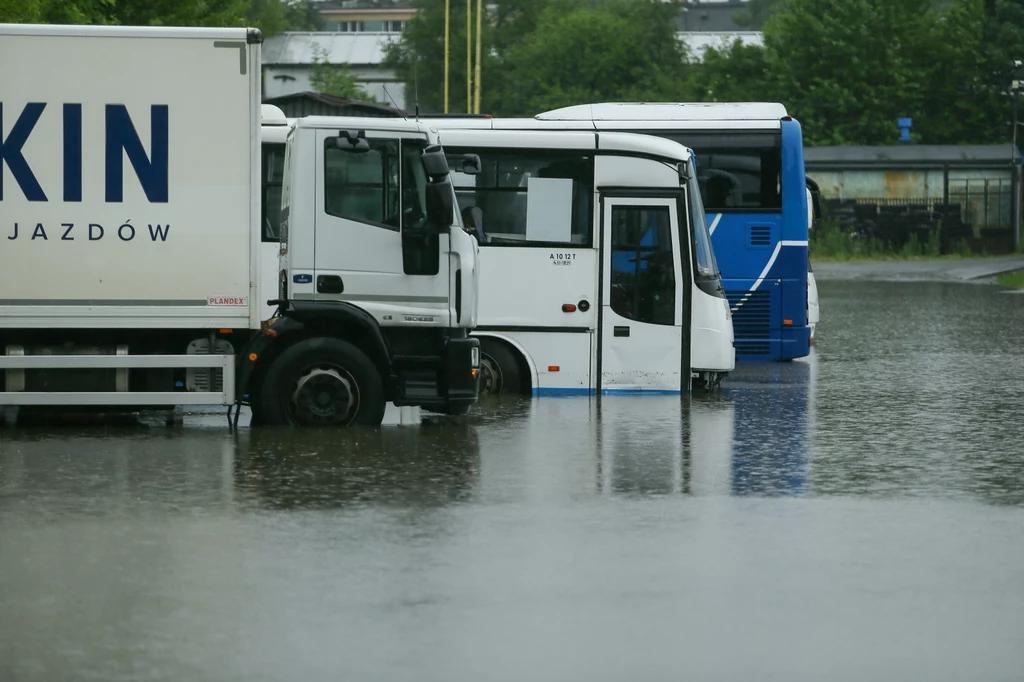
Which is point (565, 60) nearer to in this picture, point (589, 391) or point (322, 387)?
point (589, 391)

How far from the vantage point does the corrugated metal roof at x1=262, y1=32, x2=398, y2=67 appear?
125250mm

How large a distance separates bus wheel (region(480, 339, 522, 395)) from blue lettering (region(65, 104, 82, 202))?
4.93 m

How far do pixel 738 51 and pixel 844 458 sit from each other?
7157 centimetres

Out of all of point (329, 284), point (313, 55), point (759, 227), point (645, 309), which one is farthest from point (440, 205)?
point (313, 55)

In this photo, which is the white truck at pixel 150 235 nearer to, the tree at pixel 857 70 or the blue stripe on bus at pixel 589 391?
the blue stripe on bus at pixel 589 391

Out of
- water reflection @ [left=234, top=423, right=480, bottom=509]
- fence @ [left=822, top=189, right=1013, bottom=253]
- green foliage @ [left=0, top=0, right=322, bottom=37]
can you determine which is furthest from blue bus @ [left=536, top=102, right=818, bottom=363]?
fence @ [left=822, top=189, right=1013, bottom=253]

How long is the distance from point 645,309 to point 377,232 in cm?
414

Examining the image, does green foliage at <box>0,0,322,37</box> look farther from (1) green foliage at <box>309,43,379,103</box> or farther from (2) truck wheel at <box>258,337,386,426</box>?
(1) green foliage at <box>309,43,379,103</box>

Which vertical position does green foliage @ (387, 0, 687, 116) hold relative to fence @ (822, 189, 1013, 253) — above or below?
above

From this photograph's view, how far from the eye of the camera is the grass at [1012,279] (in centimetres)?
4298

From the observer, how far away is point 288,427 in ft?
44.2

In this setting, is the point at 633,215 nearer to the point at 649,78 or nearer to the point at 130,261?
the point at 130,261

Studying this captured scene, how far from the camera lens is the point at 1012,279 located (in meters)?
44.4

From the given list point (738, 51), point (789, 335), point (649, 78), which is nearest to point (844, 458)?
point (789, 335)
